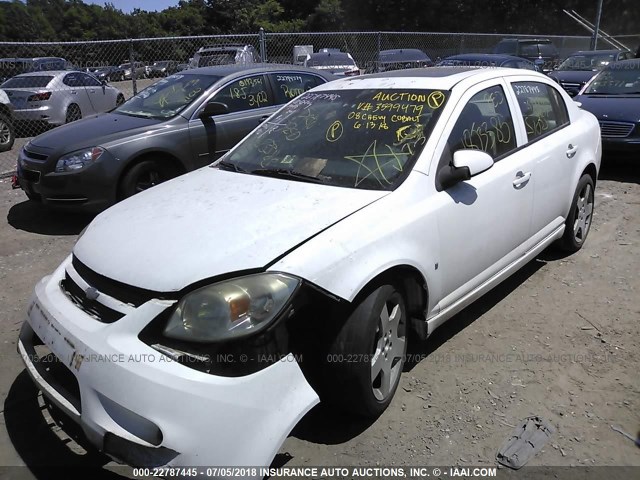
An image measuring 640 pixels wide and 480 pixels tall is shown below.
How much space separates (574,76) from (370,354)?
12049 mm

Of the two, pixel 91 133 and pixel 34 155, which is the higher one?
pixel 91 133

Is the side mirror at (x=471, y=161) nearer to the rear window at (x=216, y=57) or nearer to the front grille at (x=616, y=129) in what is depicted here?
the front grille at (x=616, y=129)

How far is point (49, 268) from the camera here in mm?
4859

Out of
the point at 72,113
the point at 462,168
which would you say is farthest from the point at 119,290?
the point at 72,113

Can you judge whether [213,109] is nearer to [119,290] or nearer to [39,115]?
[119,290]

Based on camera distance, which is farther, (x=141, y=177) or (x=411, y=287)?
(x=141, y=177)

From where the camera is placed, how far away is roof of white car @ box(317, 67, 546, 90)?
11.5 ft

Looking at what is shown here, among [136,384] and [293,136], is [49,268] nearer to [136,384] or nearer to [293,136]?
[293,136]

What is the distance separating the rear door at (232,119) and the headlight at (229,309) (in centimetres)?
428

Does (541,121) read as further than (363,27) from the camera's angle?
No

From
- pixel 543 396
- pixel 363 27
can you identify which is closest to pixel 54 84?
pixel 543 396

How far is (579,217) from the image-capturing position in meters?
4.82

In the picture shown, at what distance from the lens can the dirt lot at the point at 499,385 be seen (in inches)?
103

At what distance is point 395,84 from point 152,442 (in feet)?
8.66
